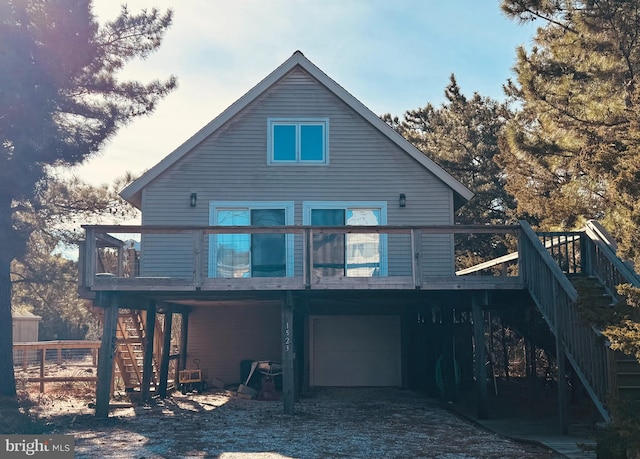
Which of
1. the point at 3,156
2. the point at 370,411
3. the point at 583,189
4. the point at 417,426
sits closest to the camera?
the point at 417,426

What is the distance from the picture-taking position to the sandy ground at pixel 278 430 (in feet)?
31.3

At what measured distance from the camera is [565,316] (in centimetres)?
1092

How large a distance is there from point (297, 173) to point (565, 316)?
Result: 23.2 ft

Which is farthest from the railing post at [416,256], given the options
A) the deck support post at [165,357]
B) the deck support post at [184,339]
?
the deck support post at [184,339]

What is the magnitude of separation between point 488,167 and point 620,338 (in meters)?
20.0

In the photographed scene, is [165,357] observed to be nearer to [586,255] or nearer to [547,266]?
[547,266]

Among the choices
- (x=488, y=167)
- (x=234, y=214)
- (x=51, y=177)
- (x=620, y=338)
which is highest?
(x=488, y=167)

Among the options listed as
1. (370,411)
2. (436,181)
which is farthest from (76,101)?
(370,411)

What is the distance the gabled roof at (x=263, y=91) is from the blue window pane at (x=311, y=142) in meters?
0.91

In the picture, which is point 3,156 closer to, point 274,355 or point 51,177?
point 51,177

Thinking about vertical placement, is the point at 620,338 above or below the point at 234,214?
below

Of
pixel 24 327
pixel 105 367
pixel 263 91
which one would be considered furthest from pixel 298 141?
pixel 24 327

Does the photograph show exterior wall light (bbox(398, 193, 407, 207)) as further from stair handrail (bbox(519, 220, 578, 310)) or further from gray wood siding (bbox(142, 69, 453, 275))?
stair handrail (bbox(519, 220, 578, 310))

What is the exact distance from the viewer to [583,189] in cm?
1642
